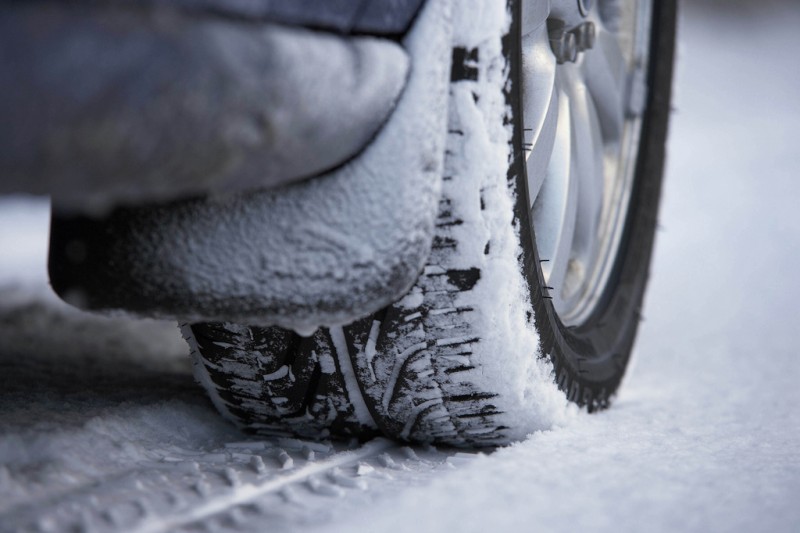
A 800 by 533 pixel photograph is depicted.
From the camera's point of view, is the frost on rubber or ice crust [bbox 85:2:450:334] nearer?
ice crust [bbox 85:2:450:334]

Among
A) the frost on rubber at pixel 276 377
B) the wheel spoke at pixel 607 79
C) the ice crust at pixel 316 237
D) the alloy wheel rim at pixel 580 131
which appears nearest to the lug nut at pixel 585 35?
the alloy wheel rim at pixel 580 131

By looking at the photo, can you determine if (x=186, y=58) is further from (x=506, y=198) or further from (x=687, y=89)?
(x=687, y=89)

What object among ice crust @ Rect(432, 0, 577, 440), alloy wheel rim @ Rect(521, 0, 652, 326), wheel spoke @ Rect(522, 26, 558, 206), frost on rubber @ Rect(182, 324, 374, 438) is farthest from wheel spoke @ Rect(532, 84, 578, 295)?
frost on rubber @ Rect(182, 324, 374, 438)

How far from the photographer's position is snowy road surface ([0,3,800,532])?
60 centimetres

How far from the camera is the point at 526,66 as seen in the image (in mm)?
853

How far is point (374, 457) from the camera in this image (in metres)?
0.81

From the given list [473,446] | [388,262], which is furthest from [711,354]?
[388,262]

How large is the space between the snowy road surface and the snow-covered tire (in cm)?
Answer: 4

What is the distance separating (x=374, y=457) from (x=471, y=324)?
0.21 m

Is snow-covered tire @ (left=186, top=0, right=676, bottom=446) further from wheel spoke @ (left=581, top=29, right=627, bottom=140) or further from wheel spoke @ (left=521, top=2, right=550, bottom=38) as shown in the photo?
wheel spoke @ (left=581, top=29, right=627, bottom=140)

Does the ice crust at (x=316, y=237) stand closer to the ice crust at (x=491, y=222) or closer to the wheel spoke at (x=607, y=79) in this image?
the ice crust at (x=491, y=222)

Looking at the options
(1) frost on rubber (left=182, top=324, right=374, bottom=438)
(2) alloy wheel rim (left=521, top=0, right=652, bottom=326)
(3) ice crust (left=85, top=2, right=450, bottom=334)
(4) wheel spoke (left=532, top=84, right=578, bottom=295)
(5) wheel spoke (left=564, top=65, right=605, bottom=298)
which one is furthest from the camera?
(5) wheel spoke (left=564, top=65, right=605, bottom=298)

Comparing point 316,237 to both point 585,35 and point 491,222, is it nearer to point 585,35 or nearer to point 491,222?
point 491,222

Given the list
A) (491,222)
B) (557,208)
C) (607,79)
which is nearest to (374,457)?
(491,222)
